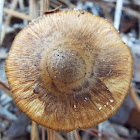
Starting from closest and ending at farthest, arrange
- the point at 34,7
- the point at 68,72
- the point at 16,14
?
the point at 68,72 < the point at 34,7 < the point at 16,14

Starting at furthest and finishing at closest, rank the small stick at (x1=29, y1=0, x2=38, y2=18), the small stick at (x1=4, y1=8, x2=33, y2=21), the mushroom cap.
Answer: the small stick at (x1=4, y1=8, x2=33, y2=21) → the small stick at (x1=29, y1=0, x2=38, y2=18) → the mushroom cap

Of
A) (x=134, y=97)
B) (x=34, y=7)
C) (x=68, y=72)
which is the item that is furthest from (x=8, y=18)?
(x=134, y=97)

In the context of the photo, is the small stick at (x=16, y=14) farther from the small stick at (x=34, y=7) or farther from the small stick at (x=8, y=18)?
the small stick at (x=34, y=7)

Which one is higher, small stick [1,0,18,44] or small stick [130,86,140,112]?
small stick [1,0,18,44]

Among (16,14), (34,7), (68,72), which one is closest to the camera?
(68,72)

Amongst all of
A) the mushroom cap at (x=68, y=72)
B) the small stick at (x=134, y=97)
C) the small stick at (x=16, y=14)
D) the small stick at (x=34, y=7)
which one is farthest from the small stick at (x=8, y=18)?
the small stick at (x=134, y=97)

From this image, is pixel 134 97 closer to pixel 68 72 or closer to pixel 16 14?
pixel 68 72

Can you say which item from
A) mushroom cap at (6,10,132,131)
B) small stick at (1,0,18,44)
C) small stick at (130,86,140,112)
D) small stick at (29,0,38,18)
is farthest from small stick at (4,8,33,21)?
small stick at (130,86,140,112)

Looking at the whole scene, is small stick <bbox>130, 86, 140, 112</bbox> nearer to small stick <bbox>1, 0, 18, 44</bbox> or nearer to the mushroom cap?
the mushroom cap

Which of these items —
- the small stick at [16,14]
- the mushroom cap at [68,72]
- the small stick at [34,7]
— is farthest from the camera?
the small stick at [16,14]
